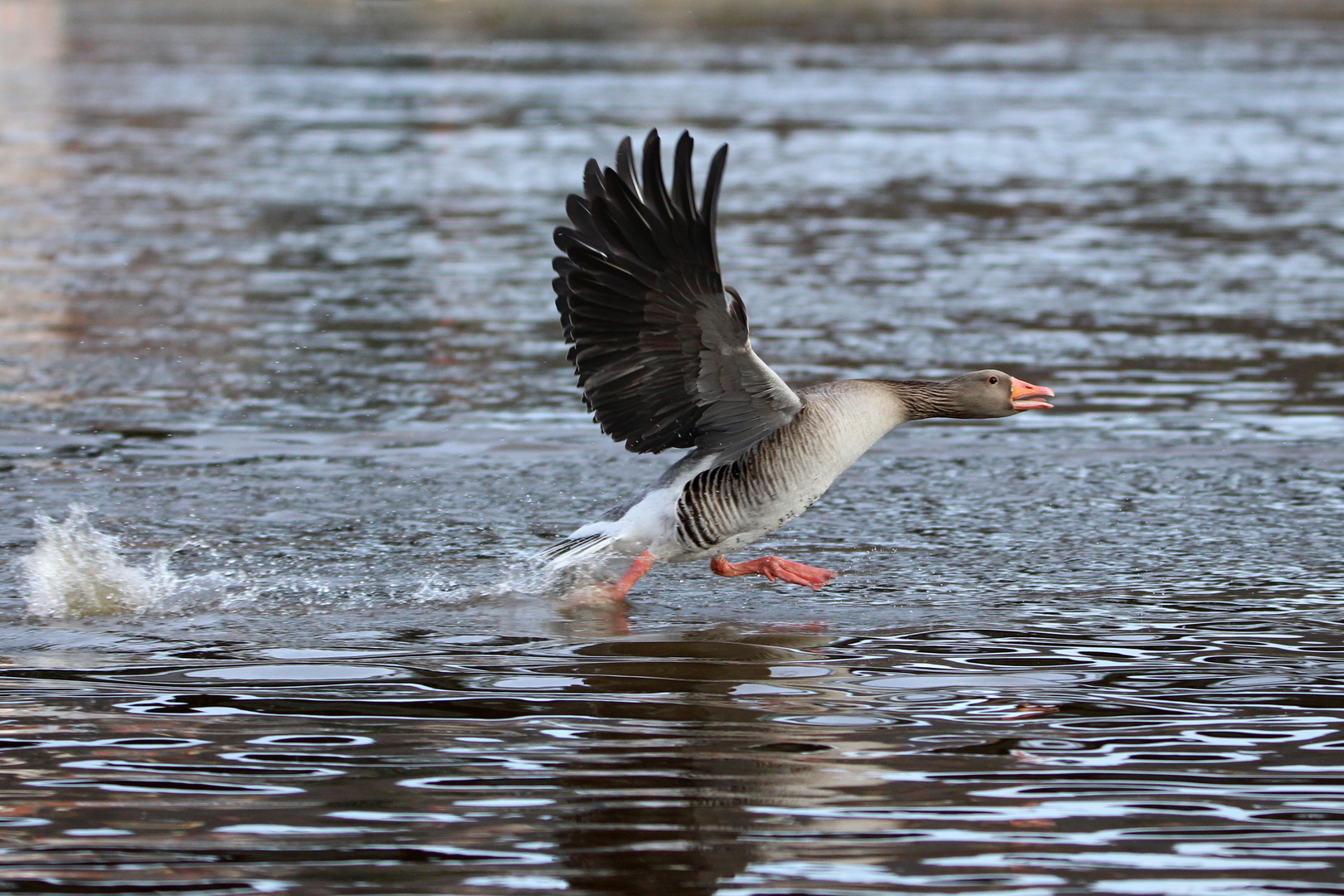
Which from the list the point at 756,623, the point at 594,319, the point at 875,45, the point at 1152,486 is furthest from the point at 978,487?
the point at 875,45

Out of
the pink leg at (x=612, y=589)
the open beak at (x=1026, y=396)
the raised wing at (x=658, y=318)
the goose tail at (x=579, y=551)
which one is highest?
the raised wing at (x=658, y=318)

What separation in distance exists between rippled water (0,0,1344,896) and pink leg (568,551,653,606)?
0.14m

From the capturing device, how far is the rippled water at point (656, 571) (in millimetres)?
4453

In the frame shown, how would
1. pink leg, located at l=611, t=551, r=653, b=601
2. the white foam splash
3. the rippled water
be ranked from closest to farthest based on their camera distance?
the rippled water
the white foam splash
pink leg, located at l=611, t=551, r=653, b=601

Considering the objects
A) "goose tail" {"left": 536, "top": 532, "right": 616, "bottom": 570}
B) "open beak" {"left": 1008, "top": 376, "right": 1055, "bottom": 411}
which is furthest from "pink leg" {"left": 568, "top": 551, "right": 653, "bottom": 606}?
"open beak" {"left": 1008, "top": 376, "right": 1055, "bottom": 411}

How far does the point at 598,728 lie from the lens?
5.25 metres

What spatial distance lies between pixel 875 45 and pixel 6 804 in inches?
1618

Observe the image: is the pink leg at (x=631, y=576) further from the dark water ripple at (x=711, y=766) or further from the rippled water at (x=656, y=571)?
the dark water ripple at (x=711, y=766)

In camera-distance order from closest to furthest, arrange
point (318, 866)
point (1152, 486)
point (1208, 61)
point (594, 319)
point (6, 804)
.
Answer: point (318, 866)
point (6, 804)
point (594, 319)
point (1152, 486)
point (1208, 61)

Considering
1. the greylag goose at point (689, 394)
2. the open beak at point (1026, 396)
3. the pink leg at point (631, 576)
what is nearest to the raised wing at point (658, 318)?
the greylag goose at point (689, 394)

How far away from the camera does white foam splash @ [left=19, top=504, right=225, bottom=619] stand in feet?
21.5

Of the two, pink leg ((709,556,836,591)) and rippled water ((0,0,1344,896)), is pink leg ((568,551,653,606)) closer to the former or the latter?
rippled water ((0,0,1344,896))

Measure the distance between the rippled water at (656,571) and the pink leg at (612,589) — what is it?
0.14 m

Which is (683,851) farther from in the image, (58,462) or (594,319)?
(58,462)
